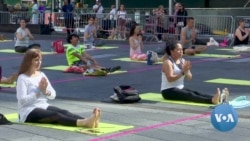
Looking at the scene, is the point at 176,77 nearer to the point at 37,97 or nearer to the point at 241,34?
the point at 37,97

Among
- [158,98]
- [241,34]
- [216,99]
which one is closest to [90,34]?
[241,34]

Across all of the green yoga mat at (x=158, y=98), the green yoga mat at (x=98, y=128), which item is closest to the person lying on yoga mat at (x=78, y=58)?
the green yoga mat at (x=158, y=98)

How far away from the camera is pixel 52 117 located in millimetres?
7910

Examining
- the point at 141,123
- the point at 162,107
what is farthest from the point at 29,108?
the point at 162,107

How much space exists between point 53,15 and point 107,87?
18.1 m

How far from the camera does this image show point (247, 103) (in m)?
9.99

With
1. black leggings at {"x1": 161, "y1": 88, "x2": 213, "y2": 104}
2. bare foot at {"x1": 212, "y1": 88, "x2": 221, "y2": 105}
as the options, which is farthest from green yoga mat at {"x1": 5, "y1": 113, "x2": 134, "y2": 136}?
black leggings at {"x1": 161, "y1": 88, "x2": 213, "y2": 104}

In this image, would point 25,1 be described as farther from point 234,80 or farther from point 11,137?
point 11,137

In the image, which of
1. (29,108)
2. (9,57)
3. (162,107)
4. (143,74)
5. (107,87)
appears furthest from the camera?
(9,57)

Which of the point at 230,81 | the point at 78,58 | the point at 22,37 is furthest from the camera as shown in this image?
the point at 22,37

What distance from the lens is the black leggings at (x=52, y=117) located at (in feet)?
25.8

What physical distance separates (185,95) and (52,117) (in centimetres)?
304

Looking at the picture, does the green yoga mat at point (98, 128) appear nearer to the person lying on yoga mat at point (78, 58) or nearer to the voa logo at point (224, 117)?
the voa logo at point (224, 117)

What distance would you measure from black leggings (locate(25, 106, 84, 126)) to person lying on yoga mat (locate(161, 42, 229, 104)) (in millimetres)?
2654
